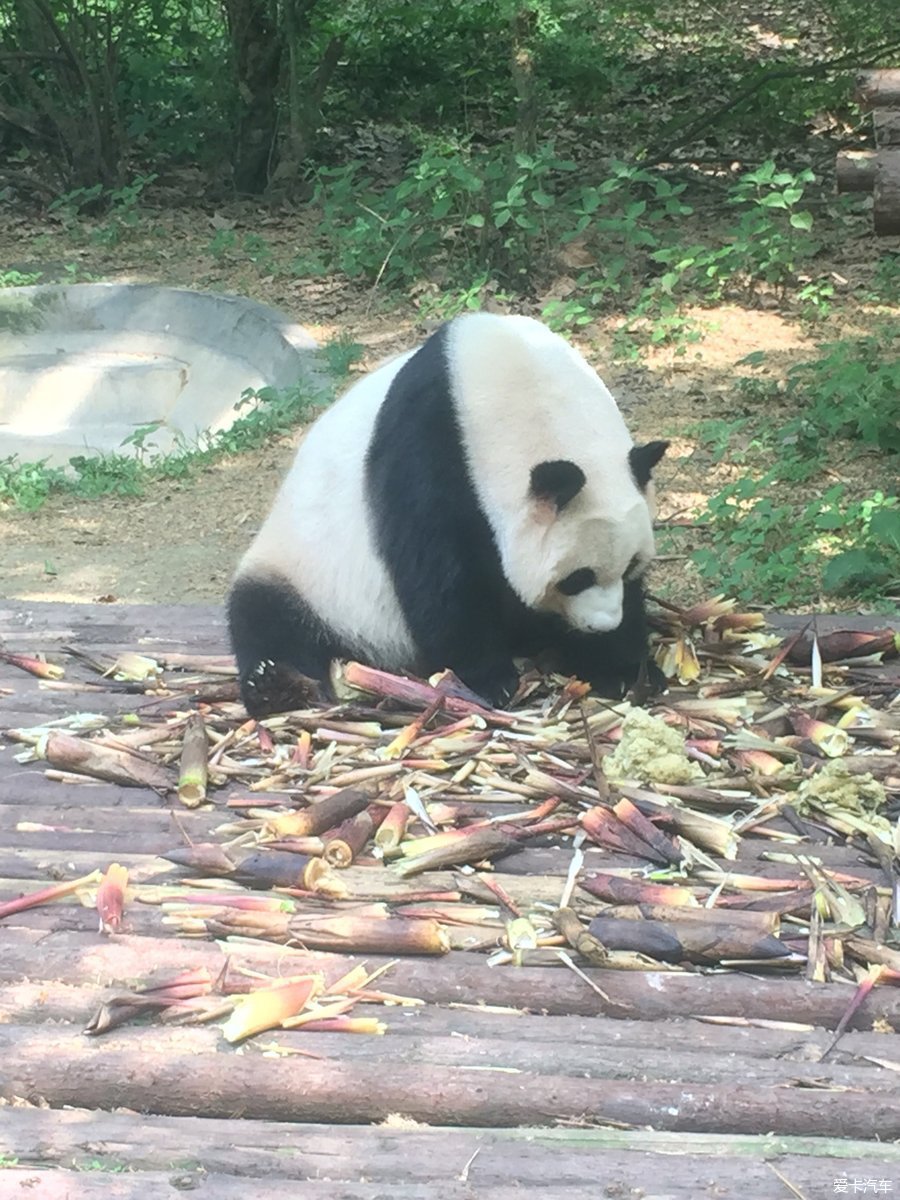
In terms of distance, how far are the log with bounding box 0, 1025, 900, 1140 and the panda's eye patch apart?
1.85 meters

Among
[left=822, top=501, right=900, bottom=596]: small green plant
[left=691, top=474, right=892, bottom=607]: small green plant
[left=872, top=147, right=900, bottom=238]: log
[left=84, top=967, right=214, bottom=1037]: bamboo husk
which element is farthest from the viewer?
[left=691, top=474, right=892, bottom=607]: small green plant

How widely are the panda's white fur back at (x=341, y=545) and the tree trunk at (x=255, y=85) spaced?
9256 mm

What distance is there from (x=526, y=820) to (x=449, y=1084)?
1.05 meters

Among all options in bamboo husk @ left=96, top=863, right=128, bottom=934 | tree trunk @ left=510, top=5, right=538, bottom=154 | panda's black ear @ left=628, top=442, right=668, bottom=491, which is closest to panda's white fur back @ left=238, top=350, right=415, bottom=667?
panda's black ear @ left=628, top=442, right=668, bottom=491

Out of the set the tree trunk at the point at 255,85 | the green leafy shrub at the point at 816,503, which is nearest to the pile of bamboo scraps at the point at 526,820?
the green leafy shrub at the point at 816,503

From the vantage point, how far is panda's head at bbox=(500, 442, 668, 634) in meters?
4.02

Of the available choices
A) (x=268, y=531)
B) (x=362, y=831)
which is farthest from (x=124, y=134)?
(x=362, y=831)

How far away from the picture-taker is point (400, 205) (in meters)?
11.2

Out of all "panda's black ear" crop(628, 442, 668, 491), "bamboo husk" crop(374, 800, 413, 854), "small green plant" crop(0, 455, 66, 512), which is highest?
"panda's black ear" crop(628, 442, 668, 491)

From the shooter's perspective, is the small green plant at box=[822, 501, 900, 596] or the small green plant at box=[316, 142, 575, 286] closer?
the small green plant at box=[822, 501, 900, 596]

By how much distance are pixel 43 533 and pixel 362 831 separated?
5191mm

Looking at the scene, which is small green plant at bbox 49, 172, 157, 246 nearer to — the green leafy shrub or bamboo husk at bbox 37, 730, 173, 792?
the green leafy shrub

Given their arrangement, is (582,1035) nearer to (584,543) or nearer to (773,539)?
(584,543)

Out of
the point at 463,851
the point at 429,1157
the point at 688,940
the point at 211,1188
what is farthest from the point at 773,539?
the point at 211,1188
